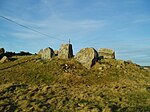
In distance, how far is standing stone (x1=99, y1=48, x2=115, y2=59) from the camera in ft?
105

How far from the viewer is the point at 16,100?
19.0 meters

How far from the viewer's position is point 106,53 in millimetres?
32406

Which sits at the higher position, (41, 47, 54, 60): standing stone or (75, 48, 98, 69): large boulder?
(41, 47, 54, 60): standing stone

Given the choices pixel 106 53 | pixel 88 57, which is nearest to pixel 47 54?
pixel 88 57

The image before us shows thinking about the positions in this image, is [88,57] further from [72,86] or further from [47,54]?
[47,54]

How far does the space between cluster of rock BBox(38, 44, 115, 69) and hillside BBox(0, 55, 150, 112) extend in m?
0.61

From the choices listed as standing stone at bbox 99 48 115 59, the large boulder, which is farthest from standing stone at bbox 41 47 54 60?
standing stone at bbox 99 48 115 59

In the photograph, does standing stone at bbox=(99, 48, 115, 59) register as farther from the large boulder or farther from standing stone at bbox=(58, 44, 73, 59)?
standing stone at bbox=(58, 44, 73, 59)

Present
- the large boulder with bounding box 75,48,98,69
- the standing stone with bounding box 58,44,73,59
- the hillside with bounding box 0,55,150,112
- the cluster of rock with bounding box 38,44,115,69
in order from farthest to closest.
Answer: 1. the standing stone with bounding box 58,44,73,59
2. the cluster of rock with bounding box 38,44,115,69
3. the large boulder with bounding box 75,48,98,69
4. the hillside with bounding box 0,55,150,112

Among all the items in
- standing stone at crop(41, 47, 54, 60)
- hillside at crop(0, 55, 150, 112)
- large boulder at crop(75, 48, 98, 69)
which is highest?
standing stone at crop(41, 47, 54, 60)

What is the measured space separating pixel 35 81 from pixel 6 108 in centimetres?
786

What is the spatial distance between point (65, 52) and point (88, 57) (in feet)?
13.1

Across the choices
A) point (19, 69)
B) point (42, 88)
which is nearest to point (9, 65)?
point (19, 69)

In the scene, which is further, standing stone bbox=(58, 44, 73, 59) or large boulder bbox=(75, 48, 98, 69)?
standing stone bbox=(58, 44, 73, 59)
